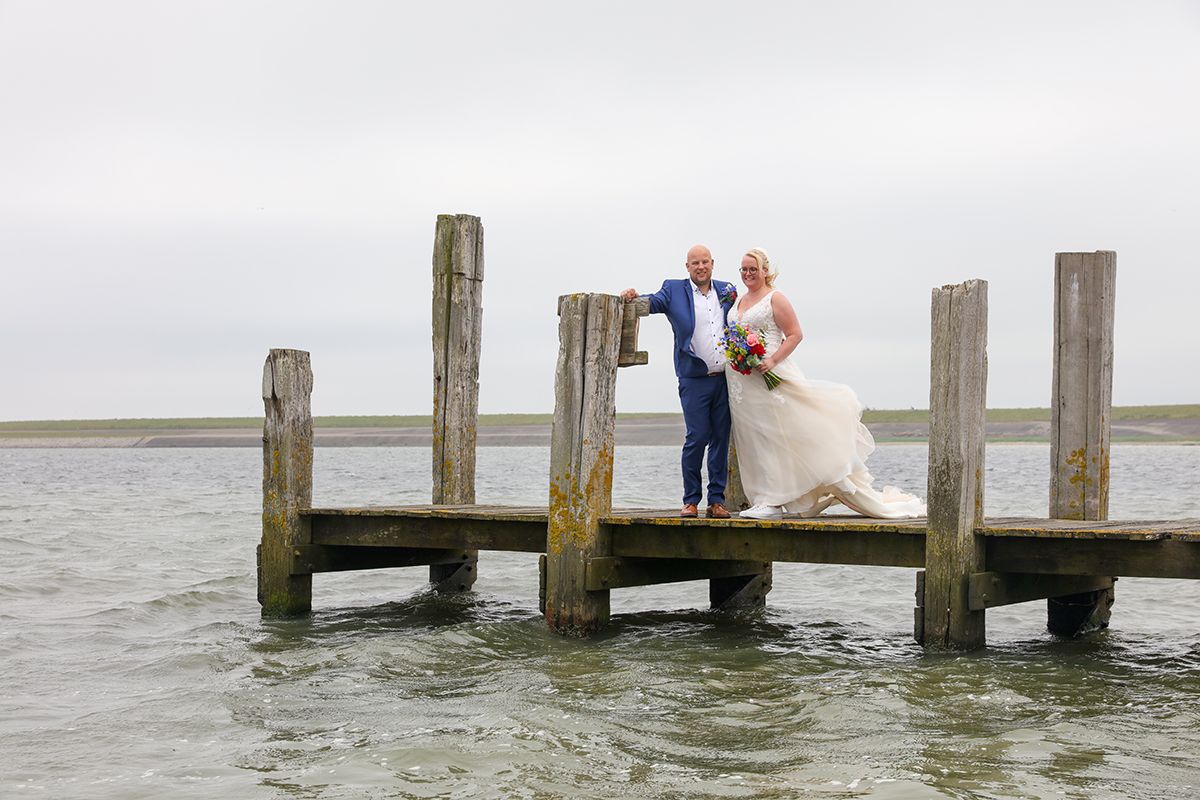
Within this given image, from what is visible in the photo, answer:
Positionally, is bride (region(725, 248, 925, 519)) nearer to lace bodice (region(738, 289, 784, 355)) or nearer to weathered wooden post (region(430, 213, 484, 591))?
lace bodice (region(738, 289, 784, 355))

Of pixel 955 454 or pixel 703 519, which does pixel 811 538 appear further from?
pixel 955 454

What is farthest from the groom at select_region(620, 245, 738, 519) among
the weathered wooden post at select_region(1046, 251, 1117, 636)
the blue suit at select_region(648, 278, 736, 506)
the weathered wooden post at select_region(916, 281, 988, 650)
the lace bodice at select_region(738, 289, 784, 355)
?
the weathered wooden post at select_region(1046, 251, 1117, 636)

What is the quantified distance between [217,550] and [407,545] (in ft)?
33.0

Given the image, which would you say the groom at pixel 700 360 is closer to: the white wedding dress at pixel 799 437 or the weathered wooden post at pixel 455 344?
the white wedding dress at pixel 799 437

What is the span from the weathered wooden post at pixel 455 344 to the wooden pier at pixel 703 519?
0.01 m

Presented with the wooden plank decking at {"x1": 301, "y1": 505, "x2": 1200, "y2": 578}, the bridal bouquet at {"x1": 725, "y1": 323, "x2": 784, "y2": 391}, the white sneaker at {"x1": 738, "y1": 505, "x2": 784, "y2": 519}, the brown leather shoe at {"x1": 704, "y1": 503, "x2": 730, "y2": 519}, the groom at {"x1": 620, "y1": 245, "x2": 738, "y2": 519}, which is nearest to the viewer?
the wooden plank decking at {"x1": 301, "y1": 505, "x2": 1200, "y2": 578}

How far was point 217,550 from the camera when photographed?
65.4 feet

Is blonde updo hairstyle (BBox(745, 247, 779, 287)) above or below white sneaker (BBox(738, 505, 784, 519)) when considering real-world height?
above

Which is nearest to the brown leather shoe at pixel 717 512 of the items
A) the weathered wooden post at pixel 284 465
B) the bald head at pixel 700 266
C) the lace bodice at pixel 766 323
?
the lace bodice at pixel 766 323

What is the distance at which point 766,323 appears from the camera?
9281 millimetres

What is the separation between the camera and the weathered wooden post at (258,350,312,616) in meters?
11.0

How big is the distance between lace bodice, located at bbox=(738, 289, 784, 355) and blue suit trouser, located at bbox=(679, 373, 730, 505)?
55 centimetres

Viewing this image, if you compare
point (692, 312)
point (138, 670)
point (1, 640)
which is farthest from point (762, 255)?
point (1, 640)

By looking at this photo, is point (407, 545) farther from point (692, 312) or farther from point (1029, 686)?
point (1029, 686)
